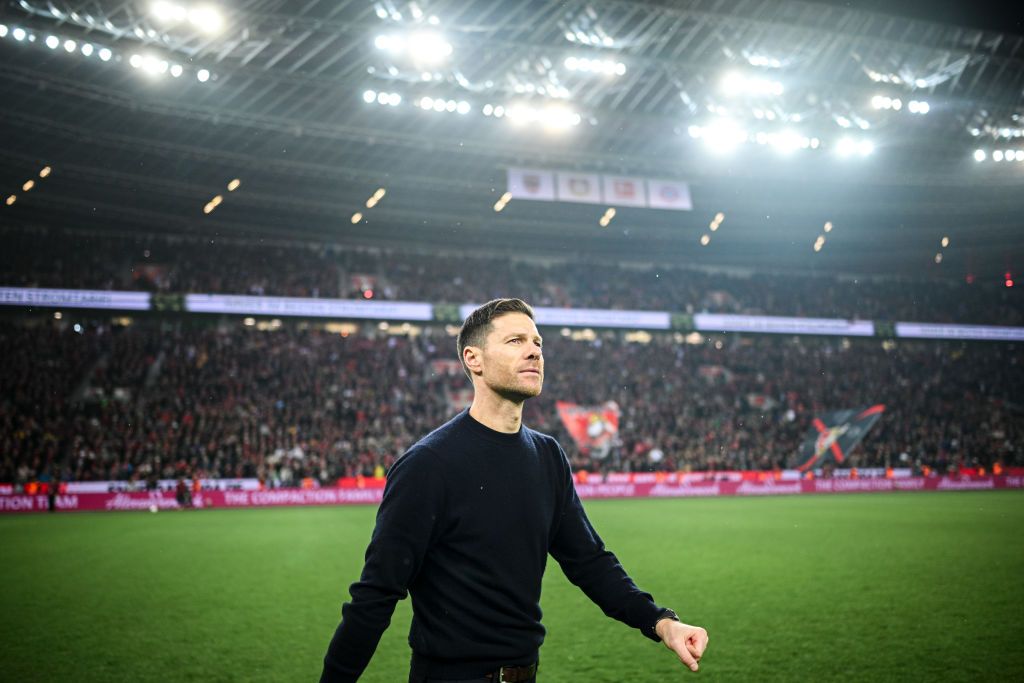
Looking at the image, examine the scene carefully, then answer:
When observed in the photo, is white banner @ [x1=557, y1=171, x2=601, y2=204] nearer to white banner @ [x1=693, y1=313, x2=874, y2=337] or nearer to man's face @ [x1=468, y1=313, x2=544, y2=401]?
white banner @ [x1=693, y1=313, x2=874, y2=337]

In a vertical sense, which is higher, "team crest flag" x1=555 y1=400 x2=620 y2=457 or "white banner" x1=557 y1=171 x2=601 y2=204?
"white banner" x1=557 y1=171 x2=601 y2=204

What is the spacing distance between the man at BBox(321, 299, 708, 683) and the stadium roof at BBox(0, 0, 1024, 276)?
22586 millimetres

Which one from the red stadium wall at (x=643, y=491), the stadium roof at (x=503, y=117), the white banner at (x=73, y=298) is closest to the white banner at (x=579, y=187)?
the stadium roof at (x=503, y=117)

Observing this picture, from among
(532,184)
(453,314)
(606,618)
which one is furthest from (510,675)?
(453,314)

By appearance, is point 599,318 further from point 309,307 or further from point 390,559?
point 390,559

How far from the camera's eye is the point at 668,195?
111ft

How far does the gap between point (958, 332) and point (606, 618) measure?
3836 cm

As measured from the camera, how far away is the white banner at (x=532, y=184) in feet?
105

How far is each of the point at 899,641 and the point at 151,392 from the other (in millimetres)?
29823

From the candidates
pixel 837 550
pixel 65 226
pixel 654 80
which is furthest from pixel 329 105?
pixel 837 550

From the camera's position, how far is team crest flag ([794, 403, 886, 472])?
29.1m

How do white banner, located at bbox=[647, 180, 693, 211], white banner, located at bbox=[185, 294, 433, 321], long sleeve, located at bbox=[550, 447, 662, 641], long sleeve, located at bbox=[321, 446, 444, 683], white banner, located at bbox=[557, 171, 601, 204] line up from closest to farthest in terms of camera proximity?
long sleeve, located at bbox=[321, 446, 444, 683] < long sleeve, located at bbox=[550, 447, 662, 641] < white banner, located at bbox=[557, 171, 601, 204] < white banner, located at bbox=[185, 294, 433, 321] < white banner, located at bbox=[647, 180, 693, 211]

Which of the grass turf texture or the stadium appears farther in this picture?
the stadium

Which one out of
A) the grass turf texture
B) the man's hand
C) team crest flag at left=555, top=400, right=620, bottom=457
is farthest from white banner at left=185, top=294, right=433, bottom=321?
the man's hand
